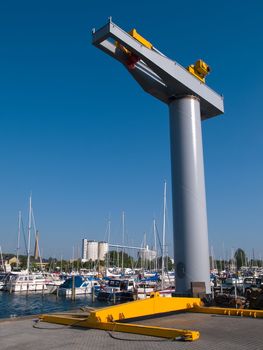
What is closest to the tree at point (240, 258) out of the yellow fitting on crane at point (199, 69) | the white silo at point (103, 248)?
the white silo at point (103, 248)

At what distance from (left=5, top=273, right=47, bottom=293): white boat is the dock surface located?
45.5m

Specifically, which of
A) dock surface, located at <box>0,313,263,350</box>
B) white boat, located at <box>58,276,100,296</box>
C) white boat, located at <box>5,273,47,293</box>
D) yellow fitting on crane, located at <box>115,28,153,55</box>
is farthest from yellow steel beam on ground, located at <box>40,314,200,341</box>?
white boat, located at <box>5,273,47,293</box>

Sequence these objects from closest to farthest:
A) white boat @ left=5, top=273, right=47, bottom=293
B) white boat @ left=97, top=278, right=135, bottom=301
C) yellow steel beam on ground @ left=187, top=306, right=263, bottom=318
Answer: yellow steel beam on ground @ left=187, top=306, right=263, bottom=318, white boat @ left=97, top=278, right=135, bottom=301, white boat @ left=5, top=273, right=47, bottom=293

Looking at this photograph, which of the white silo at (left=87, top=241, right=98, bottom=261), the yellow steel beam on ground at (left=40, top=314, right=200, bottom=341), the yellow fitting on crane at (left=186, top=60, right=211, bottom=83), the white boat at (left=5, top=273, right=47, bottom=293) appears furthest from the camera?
the white silo at (left=87, top=241, right=98, bottom=261)

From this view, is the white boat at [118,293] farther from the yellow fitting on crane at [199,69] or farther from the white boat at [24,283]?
the yellow fitting on crane at [199,69]

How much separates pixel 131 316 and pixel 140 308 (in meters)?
0.45

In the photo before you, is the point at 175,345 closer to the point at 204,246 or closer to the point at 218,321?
the point at 218,321

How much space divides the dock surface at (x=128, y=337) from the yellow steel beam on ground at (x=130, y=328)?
21 cm

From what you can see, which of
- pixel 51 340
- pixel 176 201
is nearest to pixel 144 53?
pixel 176 201

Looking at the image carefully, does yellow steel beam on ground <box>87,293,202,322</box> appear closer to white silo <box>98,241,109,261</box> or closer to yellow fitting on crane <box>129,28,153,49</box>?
yellow fitting on crane <box>129,28,153,49</box>

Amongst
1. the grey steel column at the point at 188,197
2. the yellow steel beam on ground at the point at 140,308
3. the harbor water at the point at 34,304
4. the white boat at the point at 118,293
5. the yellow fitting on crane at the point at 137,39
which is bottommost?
the harbor water at the point at 34,304

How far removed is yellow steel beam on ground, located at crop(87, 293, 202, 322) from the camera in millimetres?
10488

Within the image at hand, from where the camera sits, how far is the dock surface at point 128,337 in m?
8.23

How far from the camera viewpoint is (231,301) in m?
15.4
